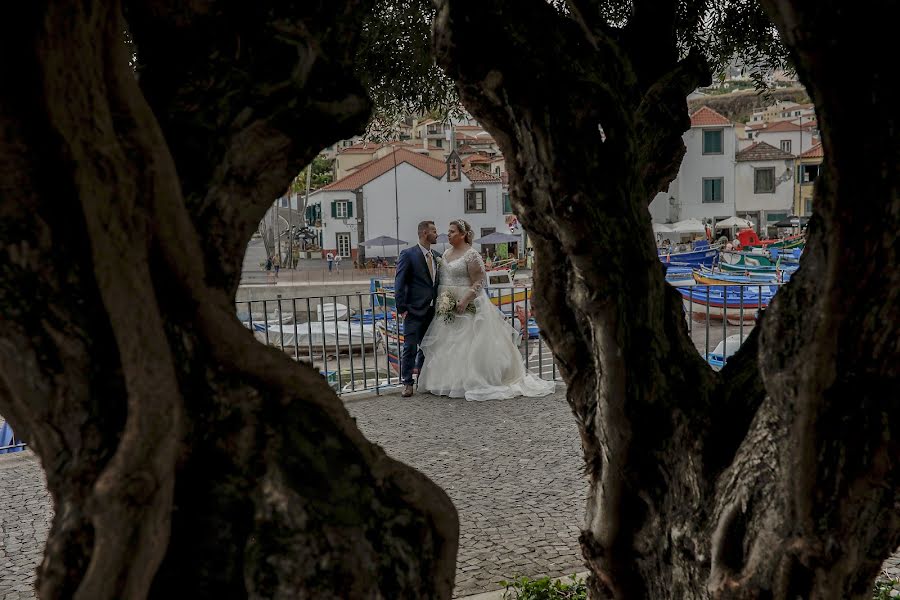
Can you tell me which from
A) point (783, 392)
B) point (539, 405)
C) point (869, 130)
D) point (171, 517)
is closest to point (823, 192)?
point (869, 130)

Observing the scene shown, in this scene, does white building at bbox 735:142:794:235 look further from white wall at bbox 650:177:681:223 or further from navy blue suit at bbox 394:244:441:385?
navy blue suit at bbox 394:244:441:385

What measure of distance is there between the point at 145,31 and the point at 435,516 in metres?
1.67

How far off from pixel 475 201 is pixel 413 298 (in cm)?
5000

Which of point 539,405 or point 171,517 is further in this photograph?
point 539,405

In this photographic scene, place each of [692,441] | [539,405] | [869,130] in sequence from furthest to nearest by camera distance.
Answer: [539,405] < [692,441] < [869,130]

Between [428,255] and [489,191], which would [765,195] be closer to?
[489,191]

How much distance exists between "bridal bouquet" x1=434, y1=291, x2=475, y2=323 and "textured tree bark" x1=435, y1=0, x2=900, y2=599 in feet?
21.1

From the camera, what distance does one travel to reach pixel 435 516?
2588 millimetres

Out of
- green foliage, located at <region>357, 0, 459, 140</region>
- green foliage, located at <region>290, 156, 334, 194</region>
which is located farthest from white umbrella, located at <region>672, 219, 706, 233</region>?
green foliage, located at <region>357, 0, 459, 140</region>

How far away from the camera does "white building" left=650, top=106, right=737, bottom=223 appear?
60500 millimetres

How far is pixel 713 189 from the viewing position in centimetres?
6181

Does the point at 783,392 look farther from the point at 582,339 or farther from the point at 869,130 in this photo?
the point at 582,339

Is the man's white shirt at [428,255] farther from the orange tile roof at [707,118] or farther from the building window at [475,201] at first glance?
the orange tile roof at [707,118]

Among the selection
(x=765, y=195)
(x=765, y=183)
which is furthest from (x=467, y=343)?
(x=765, y=183)
